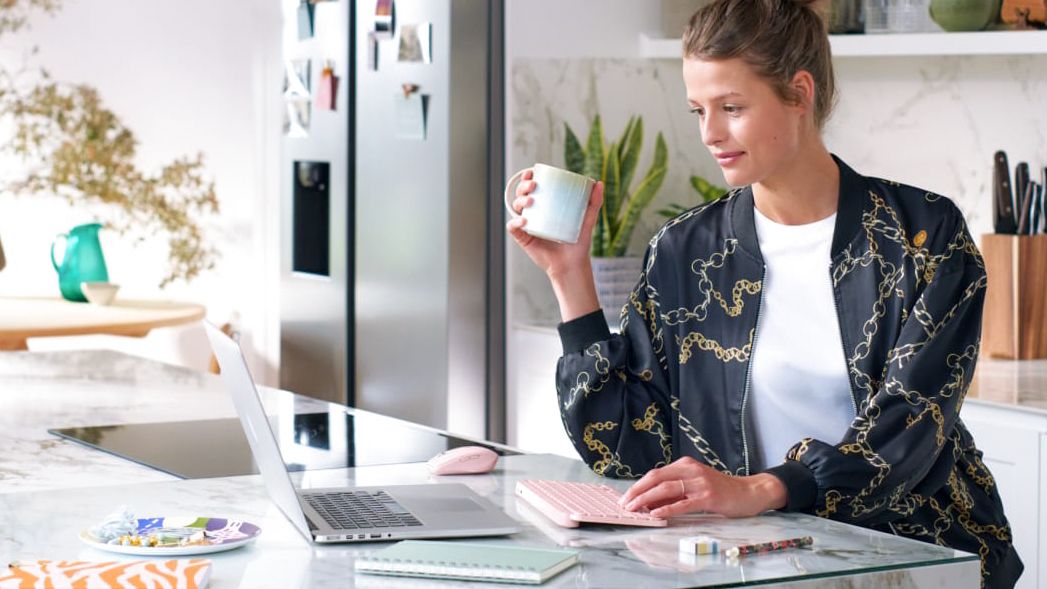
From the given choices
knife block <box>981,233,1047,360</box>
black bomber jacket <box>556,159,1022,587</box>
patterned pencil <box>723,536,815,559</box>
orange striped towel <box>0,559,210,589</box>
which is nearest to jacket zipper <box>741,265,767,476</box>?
black bomber jacket <box>556,159,1022,587</box>

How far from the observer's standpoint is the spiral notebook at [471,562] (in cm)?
116

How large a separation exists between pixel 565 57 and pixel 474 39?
0.25 meters

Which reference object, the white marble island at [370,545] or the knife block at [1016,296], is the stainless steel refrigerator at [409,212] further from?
the white marble island at [370,545]

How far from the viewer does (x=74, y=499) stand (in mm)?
1497

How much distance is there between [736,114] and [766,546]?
1.85 ft

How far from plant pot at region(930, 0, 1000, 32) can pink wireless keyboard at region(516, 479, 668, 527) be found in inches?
73.8

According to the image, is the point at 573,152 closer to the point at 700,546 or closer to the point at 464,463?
the point at 464,463

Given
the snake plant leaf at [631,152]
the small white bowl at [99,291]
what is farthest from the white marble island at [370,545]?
the small white bowl at [99,291]

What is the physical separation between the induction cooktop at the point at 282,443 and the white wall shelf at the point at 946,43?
159cm

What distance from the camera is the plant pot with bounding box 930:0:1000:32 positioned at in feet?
9.95

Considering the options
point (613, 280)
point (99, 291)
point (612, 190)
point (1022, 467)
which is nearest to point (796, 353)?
point (1022, 467)

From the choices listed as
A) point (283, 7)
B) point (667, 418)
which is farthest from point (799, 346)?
point (283, 7)

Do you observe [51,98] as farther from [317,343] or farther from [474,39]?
[474,39]

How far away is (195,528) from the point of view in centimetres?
131
